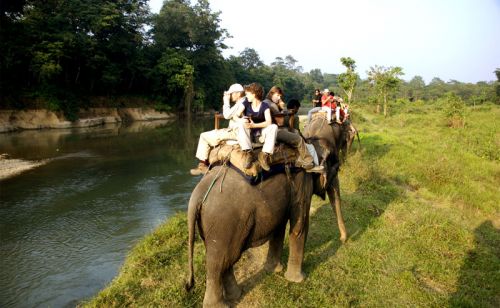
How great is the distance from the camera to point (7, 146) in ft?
55.5

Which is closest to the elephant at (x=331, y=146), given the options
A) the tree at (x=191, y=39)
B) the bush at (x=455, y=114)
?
the bush at (x=455, y=114)

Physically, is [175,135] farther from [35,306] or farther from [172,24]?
[172,24]

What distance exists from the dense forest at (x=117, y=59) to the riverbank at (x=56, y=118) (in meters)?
0.54

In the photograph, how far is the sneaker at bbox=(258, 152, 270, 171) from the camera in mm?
3660

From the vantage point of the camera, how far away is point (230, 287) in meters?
4.01

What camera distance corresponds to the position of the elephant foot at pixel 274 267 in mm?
4691

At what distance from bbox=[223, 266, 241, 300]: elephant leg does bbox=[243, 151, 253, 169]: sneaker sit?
1.28 m

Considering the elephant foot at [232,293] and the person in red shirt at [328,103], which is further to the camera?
the person in red shirt at [328,103]

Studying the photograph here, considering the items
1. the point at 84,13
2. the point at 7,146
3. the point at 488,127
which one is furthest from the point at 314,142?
the point at 84,13

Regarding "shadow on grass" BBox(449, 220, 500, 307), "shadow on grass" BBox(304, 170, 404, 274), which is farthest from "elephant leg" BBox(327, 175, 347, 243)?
"shadow on grass" BBox(449, 220, 500, 307)

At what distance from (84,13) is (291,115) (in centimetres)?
3034


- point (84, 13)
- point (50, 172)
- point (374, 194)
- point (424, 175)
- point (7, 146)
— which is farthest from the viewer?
point (84, 13)

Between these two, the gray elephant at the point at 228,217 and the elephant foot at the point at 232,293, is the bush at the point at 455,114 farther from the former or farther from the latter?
the elephant foot at the point at 232,293

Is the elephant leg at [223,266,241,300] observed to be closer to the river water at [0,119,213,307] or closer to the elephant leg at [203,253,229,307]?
the elephant leg at [203,253,229,307]
